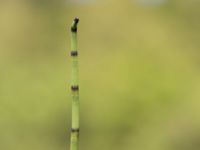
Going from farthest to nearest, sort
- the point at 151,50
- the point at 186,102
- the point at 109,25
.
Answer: the point at 109,25
the point at 151,50
the point at 186,102

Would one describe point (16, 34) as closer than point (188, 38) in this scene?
No

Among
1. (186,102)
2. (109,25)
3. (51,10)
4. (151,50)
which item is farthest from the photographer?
(51,10)

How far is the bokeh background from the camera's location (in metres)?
5.37

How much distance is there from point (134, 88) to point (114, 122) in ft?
1.34

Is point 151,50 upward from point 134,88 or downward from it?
upward

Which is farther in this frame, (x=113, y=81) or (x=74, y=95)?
(x=113, y=81)

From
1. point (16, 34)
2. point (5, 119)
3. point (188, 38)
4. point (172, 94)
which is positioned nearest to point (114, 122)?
point (172, 94)

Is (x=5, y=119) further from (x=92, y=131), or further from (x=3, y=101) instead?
(x=92, y=131)

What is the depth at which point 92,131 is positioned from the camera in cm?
555

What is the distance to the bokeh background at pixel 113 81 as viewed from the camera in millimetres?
5367

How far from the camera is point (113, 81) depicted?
18.8 ft

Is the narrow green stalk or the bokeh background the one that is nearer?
the narrow green stalk

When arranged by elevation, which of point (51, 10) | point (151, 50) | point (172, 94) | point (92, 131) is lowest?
point (92, 131)

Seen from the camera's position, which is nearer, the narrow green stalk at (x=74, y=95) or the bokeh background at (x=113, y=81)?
the narrow green stalk at (x=74, y=95)
